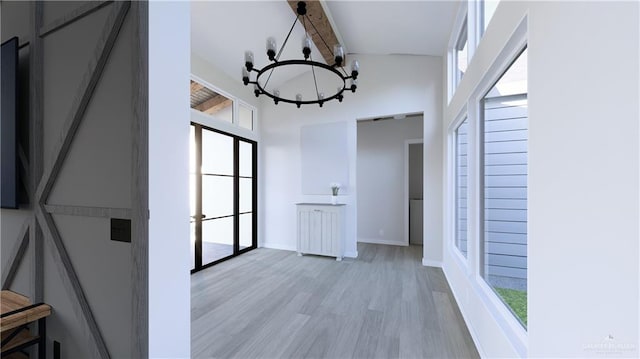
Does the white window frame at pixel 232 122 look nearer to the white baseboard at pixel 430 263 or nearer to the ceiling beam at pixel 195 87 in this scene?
the ceiling beam at pixel 195 87

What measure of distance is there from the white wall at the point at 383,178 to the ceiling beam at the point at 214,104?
9.79ft

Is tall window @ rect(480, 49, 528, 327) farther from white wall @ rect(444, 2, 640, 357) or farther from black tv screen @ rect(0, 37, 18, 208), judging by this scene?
black tv screen @ rect(0, 37, 18, 208)

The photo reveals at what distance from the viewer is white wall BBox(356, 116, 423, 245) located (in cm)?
579

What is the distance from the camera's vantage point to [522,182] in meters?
1.59

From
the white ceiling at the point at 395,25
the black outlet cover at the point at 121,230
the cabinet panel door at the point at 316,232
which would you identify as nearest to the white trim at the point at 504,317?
the black outlet cover at the point at 121,230

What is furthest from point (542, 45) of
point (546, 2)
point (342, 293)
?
point (342, 293)

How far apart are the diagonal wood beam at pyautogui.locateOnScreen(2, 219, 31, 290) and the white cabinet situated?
3479mm

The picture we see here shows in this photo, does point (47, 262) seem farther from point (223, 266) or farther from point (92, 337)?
point (223, 266)

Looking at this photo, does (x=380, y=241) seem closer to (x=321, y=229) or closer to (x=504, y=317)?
(x=321, y=229)

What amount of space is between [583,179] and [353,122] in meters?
4.08

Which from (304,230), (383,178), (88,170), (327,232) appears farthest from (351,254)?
(88,170)

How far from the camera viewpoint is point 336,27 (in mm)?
3947

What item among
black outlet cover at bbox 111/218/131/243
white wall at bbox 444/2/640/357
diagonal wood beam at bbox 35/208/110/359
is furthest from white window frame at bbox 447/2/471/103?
diagonal wood beam at bbox 35/208/110/359

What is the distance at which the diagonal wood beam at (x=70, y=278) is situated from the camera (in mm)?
1410
